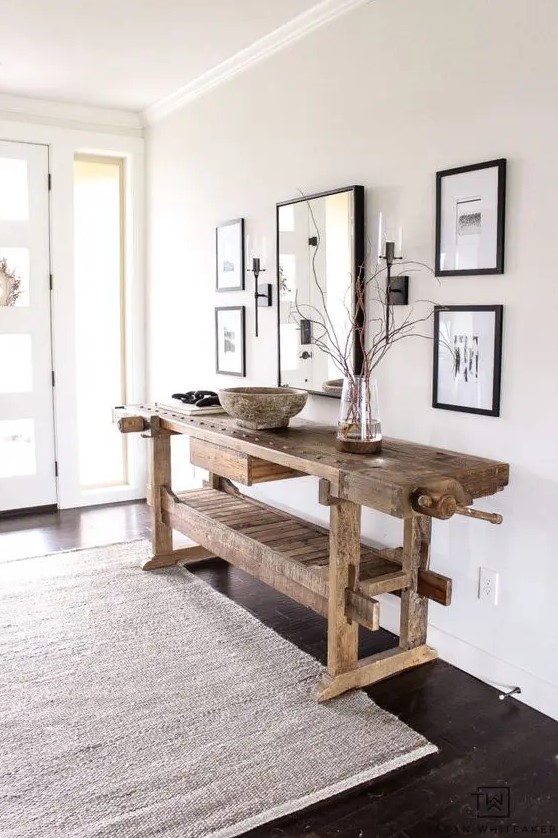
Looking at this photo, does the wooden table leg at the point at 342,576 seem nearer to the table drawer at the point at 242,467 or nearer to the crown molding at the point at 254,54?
the table drawer at the point at 242,467

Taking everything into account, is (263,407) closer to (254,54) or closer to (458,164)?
(458,164)

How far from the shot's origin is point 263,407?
281 cm

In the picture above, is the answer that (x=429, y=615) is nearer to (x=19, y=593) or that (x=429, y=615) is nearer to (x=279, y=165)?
(x=19, y=593)

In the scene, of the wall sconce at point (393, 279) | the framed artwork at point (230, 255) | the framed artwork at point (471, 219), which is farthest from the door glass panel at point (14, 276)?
the framed artwork at point (471, 219)

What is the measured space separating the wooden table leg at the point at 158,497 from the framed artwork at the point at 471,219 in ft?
5.52

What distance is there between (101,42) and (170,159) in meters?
1.03

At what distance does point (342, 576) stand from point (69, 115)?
137 inches

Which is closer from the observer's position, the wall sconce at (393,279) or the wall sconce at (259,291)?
the wall sconce at (393,279)

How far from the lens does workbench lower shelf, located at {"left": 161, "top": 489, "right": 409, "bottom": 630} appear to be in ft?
8.28

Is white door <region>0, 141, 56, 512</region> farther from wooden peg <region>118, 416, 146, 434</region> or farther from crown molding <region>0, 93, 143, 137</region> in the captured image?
wooden peg <region>118, 416, 146, 434</region>

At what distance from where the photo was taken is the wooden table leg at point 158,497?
362 centimetres

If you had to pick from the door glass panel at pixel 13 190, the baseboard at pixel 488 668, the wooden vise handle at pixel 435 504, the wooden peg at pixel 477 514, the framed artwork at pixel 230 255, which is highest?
the door glass panel at pixel 13 190

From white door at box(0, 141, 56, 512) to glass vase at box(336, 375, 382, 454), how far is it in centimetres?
272

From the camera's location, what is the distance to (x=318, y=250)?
10.3 ft
